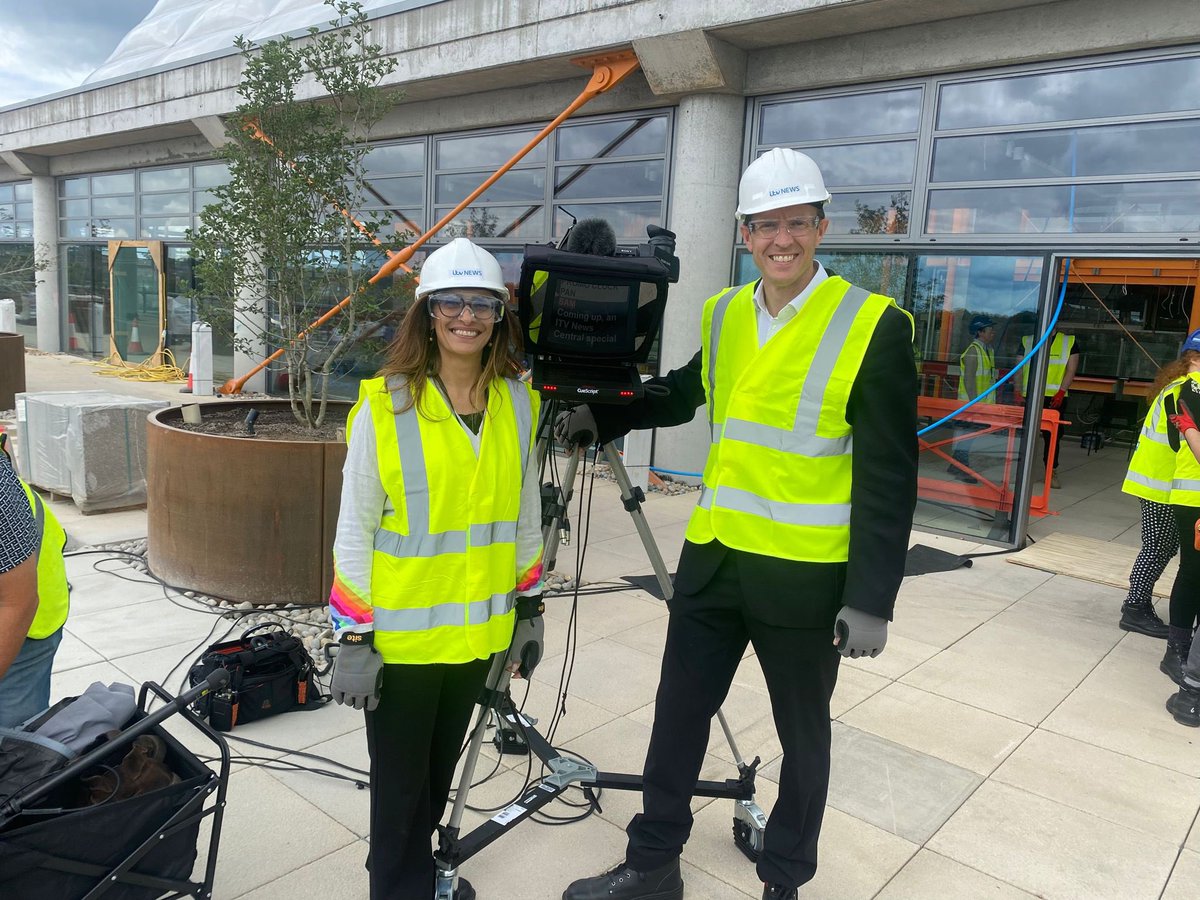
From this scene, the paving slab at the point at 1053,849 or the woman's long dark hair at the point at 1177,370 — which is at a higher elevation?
the woman's long dark hair at the point at 1177,370

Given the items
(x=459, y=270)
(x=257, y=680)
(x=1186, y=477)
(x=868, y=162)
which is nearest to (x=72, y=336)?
(x=868, y=162)

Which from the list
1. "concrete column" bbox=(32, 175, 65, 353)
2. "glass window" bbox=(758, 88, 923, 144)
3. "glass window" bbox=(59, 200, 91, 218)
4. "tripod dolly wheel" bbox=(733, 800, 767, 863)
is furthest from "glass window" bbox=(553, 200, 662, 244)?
"concrete column" bbox=(32, 175, 65, 353)

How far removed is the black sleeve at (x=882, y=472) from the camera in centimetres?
210

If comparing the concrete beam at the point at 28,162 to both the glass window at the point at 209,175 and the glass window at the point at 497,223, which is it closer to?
the glass window at the point at 209,175

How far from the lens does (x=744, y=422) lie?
2.30 meters

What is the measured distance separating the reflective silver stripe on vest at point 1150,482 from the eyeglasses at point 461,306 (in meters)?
4.53

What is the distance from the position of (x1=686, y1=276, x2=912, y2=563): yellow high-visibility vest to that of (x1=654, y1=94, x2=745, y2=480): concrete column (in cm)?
589

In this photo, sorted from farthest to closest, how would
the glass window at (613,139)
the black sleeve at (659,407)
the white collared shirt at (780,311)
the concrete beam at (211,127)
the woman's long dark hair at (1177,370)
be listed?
the concrete beam at (211,127) < the glass window at (613,139) < the woman's long dark hair at (1177,370) < the black sleeve at (659,407) < the white collared shirt at (780,311)

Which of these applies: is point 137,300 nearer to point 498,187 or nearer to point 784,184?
point 498,187

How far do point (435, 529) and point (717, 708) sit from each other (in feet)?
3.59

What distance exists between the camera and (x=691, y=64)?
25.1 feet

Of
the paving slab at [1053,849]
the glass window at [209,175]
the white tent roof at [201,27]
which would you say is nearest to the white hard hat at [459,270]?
the paving slab at [1053,849]

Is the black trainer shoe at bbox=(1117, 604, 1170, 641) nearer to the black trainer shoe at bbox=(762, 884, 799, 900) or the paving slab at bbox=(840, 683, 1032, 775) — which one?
the paving slab at bbox=(840, 683, 1032, 775)

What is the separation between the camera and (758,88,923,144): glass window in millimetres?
7242
